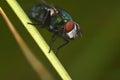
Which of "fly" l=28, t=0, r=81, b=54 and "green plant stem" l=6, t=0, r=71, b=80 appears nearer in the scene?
"green plant stem" l=6, t=0, r=71, b=80

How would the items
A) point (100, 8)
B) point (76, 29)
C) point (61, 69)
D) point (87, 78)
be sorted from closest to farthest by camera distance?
point (61, 69), point (76, 29), point (87, 78), point (100, 8)

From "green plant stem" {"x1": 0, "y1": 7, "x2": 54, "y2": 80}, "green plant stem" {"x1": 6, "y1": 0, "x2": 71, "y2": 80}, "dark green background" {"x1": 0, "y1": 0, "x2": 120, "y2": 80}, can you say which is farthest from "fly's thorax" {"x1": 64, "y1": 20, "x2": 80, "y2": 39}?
"green plant stem" {"x1": 6, "y1": 0, "x2": 71, "y2": 80}

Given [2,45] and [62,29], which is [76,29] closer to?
[62,29]

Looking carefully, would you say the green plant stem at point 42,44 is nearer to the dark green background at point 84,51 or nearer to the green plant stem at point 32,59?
the green plant stem at point 32,59

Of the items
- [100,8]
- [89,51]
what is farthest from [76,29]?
[100,8]

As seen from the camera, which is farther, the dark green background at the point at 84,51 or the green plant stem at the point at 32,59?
the dark green background at the point at 84,51

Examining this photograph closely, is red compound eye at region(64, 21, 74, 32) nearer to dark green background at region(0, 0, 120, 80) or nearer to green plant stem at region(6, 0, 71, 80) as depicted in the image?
dark green background at region(0, 0, 120, 80)

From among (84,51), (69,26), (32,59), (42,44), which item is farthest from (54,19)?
(42,44)

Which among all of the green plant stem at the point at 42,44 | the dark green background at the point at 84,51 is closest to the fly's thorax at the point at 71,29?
the dark green background at the point at 84,51
